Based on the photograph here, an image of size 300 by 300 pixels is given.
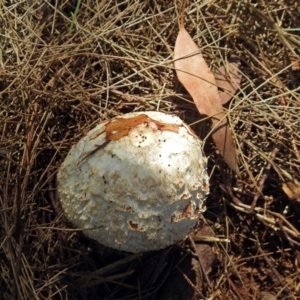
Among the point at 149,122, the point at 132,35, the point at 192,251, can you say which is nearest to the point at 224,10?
the point at 132,35

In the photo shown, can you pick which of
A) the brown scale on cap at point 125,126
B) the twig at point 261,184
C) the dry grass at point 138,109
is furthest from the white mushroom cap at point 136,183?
the twig at point 261,184

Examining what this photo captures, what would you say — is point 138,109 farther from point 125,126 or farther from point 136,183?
point 136,183

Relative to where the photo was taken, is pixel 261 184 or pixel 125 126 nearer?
pixel 125 126

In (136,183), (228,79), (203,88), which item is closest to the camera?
(136,183)

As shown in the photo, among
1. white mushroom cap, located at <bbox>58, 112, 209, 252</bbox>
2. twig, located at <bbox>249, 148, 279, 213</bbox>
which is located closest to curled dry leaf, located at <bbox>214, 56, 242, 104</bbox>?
twig, located at <bbox>249, 148, 279, 213</bbox>

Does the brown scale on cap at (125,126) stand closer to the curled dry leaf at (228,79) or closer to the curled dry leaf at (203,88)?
the curled dry leaf at (203,88)

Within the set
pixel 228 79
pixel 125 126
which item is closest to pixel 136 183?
pixel 125 126

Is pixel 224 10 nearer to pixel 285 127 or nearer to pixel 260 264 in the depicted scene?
pixel 285 127
